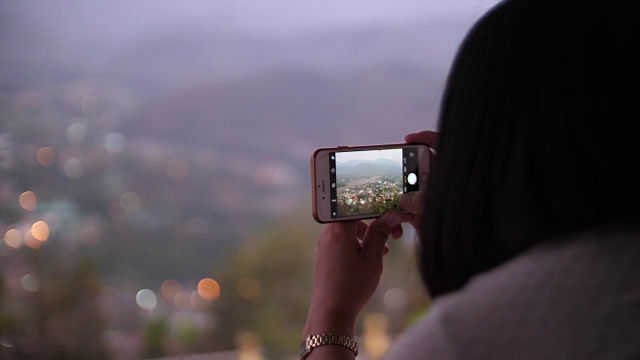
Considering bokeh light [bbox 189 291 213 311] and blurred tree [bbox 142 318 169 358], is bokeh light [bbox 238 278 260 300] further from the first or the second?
blurred tree [bbox 142 318 169 358]

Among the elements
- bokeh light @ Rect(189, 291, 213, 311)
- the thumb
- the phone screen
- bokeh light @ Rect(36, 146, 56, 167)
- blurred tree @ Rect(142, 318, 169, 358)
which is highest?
bokeh light @ Rect(36, 146, 56, 167)

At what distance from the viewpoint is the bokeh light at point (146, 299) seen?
Result: 1404 millimetres

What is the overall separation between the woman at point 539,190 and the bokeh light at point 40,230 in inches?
45.4

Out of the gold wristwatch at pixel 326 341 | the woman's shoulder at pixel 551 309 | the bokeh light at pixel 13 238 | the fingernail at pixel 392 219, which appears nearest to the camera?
the woman's shoulder at pixel 551 309

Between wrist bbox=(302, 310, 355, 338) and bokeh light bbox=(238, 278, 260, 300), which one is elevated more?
wrist bbox=(302, 310, 355, 338)

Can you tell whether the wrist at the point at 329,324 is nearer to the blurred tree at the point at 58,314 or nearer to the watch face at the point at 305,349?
the watch face at the point at 305,349

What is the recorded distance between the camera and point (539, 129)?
364mm

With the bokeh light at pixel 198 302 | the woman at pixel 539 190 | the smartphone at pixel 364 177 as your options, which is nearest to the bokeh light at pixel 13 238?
the bokeh light at pixel 198 302

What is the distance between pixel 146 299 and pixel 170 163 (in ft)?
1.01

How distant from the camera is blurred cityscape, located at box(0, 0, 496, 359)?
1.34 metres

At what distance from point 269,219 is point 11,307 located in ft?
1.90

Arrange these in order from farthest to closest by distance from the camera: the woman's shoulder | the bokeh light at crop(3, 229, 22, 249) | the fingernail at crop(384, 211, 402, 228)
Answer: the bokeh light at crop(3, 229, 22, 249), the fingernail at crop(384, 211, 402, 228), the woman's shoulder

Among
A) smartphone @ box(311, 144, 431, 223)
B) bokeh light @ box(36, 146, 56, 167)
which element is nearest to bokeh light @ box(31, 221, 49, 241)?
bokeh light @ box(36, 146, 56, 167)

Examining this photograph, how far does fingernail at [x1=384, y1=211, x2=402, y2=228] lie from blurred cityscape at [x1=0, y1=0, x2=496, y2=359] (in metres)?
0.63
